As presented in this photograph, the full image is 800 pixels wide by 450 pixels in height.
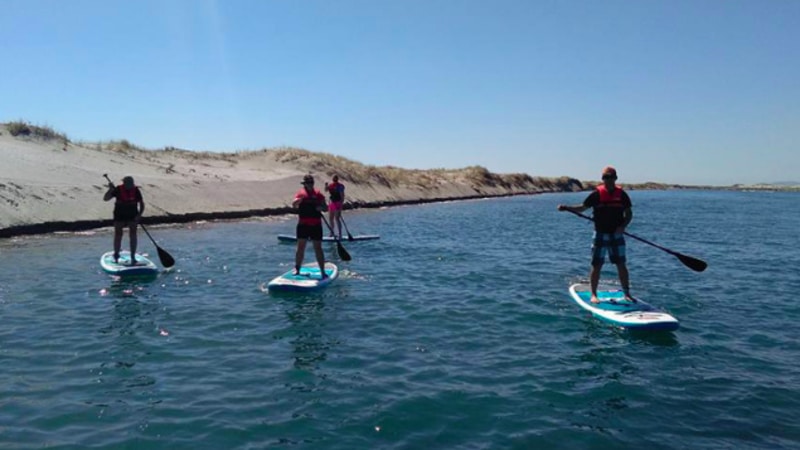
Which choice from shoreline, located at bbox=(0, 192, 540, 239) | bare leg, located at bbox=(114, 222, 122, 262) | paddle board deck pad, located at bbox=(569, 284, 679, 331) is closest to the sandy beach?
shoreline, located at bbox=(0, 192, 540, 239)

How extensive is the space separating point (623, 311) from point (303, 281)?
6.48 meters

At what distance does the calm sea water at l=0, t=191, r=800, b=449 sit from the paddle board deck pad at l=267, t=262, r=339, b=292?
43 centimetres

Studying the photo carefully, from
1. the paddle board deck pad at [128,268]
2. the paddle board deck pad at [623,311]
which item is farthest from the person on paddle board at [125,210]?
the paddle board deck pad at [623,311]

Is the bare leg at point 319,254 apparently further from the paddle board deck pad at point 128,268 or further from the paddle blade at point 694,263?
the paddle blade at point 694,263

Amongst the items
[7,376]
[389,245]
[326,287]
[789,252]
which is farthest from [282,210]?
[7,376]

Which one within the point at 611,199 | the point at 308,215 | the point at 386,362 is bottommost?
the point at 386,362

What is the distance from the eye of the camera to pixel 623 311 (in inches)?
398

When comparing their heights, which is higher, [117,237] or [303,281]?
[117,237]

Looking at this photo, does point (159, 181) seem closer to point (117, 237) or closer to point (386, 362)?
point (117, 237)

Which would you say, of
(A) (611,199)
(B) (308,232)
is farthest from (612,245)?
(B) (308,232)

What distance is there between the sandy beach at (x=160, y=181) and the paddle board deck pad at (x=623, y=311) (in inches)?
739

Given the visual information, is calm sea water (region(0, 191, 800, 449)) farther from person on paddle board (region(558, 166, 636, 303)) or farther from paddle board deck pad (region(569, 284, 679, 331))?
person on paddle board (region(558, 166, 636, 303))

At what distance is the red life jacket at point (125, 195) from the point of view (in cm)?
1416

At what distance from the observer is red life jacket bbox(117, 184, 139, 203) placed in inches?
557
